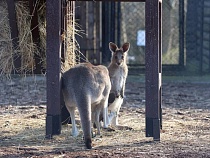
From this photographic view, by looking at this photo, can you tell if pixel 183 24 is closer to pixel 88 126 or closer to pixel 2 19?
pixel 2 19

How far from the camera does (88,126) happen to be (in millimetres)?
5598

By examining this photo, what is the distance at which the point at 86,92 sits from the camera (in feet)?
19.4

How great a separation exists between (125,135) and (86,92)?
0.89m

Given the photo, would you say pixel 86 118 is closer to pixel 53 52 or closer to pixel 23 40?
pixel 53 52

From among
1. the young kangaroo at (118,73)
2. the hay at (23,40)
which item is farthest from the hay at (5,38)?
the young kangaroo at (118,73)

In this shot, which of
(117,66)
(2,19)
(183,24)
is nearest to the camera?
(2,19)

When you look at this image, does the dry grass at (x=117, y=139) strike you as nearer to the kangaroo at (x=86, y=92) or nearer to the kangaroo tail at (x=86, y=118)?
the kangaroo tail at (x=86, y=118)

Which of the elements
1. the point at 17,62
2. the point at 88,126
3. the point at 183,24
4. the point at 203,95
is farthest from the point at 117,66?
the point at 183,24

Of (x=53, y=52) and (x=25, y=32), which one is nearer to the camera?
(x=53, y=52)

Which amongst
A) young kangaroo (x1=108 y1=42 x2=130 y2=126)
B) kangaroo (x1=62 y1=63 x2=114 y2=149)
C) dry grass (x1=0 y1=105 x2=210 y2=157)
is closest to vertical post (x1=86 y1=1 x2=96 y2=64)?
dry grass (x1=0 y1=105 x2=210 y2=157)

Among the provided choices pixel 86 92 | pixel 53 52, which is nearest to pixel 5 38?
pixel 53 52

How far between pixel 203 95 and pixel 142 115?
2.41m

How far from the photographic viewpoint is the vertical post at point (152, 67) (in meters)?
6.08

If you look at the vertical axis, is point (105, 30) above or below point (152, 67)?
above
